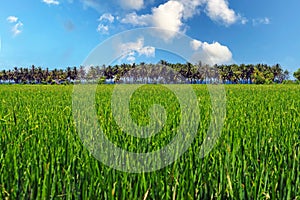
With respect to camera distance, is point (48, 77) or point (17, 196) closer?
point (17, 196)

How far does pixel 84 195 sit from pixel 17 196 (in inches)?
12.1

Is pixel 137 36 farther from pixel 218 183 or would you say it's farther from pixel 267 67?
pixel 267 67

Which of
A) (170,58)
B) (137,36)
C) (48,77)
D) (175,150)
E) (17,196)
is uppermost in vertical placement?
(48,77)

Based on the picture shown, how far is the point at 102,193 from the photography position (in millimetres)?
1395

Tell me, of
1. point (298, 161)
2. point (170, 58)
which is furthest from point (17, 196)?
point (170, 58)

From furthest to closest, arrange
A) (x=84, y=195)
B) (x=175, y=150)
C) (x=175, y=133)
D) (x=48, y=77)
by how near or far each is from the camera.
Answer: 1. (x=48, y=77)
2. (x=175, y=133)
3. (x=175, y=150)
4. (x=84, y=195)

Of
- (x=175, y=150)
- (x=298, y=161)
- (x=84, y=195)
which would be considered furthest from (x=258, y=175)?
(x=84, y=195)

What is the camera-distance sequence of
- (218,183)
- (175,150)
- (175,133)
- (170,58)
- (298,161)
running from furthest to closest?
(170,58)
(175,133)
(175,150)
(298,161)
(218,183)

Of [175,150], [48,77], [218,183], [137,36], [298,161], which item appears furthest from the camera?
[48,77]

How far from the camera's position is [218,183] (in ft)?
5.02

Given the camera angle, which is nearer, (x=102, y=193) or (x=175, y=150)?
(x=102, y=193)

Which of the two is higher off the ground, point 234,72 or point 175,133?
point 234,72

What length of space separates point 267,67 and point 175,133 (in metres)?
98.6

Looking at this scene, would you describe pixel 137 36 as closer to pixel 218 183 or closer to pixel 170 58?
pixel 170 58
